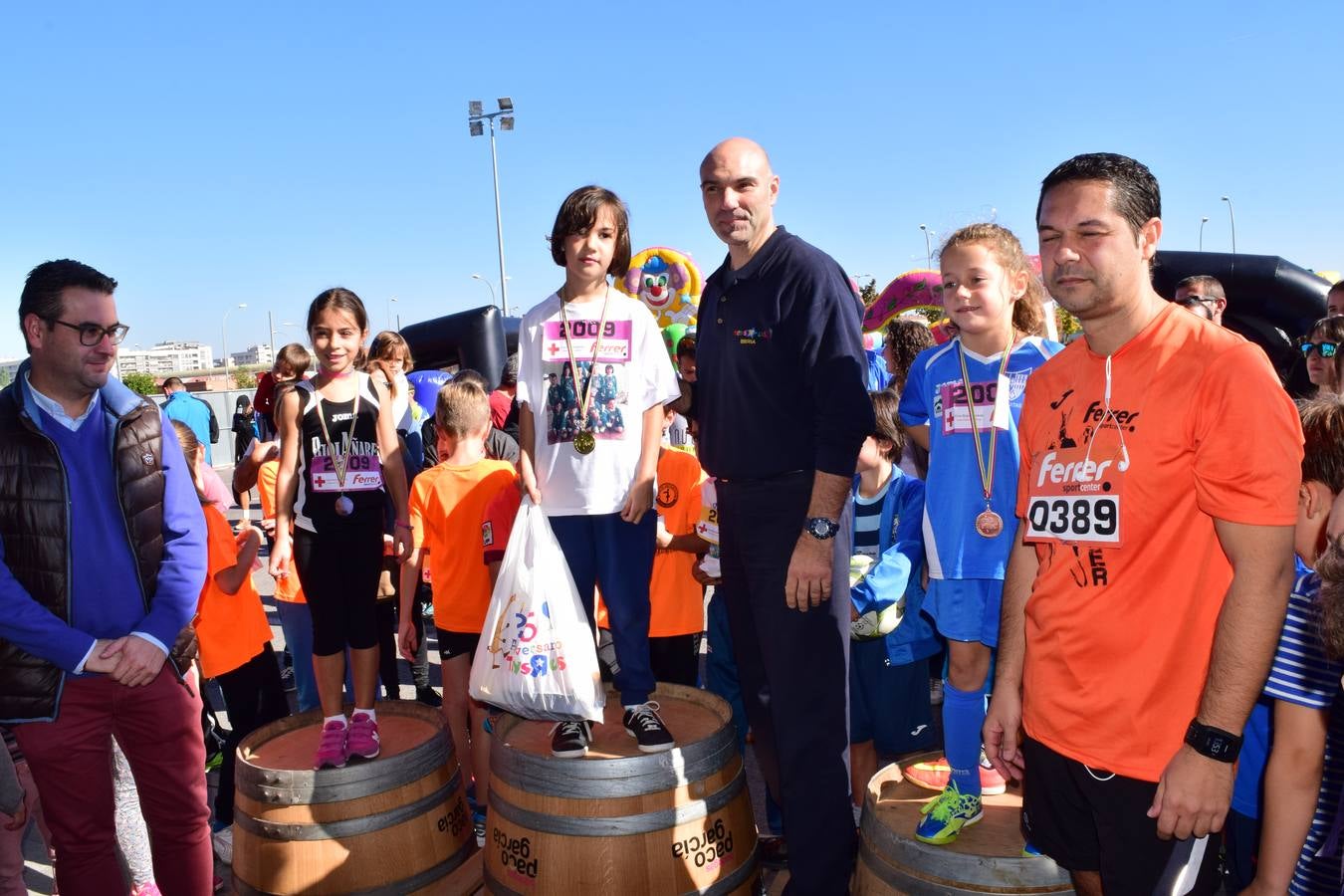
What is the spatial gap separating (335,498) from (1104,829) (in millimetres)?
2956

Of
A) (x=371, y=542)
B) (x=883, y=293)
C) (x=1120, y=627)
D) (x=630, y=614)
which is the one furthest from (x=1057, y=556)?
(x=883, y=293)

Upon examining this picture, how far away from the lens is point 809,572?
2.64 metres

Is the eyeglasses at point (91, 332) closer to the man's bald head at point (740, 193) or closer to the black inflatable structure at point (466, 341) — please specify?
the man's bald head at point (740, 193)

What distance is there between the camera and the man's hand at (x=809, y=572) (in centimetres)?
263

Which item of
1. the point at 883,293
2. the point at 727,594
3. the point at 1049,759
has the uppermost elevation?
the point at 883,293

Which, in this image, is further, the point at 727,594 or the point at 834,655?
the point at 727,594

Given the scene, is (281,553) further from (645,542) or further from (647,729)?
(647,729)

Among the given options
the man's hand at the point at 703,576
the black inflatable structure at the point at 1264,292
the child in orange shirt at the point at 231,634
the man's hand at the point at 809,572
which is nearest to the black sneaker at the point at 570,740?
the man's hand at the point at 809,572

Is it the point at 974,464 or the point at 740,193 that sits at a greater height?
the point at 740,193

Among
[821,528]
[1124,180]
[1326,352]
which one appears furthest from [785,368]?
[1326,352]

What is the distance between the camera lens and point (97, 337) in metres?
2.98

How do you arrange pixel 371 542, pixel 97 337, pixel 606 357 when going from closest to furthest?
1. pixel 97 337
2. pixel 606 357
3. pixel 371 542

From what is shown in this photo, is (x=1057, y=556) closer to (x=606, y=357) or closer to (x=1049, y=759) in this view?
(x=1049, y=759)

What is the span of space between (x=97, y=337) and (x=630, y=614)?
1.99 metres
